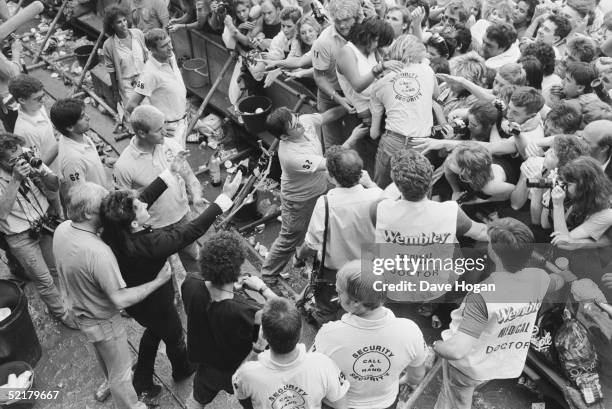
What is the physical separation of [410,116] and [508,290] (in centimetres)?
224

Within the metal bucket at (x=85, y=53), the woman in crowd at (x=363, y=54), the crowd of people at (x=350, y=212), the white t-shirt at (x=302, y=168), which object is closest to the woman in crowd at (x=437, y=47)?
the crowd of people at (x=350, y=212)

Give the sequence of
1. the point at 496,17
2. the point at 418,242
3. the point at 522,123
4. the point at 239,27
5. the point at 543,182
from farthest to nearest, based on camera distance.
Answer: the point at 239,27 < the point at 496,17 < the point at 522,123 < the point at 543,182 < the point at 418,242

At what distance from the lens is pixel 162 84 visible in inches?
234

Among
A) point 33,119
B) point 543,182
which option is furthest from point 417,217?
point 33,119

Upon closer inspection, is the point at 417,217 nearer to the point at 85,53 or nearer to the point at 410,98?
the point at 410,98

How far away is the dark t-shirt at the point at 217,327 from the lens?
11.4ft

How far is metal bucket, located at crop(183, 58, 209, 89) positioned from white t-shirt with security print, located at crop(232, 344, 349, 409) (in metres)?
5.98

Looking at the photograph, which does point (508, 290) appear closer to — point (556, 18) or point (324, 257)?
point (324, 257)

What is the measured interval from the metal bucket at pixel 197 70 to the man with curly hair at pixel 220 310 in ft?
17.1

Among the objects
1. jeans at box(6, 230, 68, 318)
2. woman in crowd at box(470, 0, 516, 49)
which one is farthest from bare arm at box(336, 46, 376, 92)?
jeans at box(6, 230, 68, 318)

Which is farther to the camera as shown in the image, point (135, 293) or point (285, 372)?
point (135, 293)

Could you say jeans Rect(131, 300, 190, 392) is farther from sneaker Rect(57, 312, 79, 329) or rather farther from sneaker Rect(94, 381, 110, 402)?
sneaker Rect(57, 312, 79, 329)

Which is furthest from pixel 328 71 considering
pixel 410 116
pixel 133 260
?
pixel 133 260

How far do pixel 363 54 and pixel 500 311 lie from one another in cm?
312
